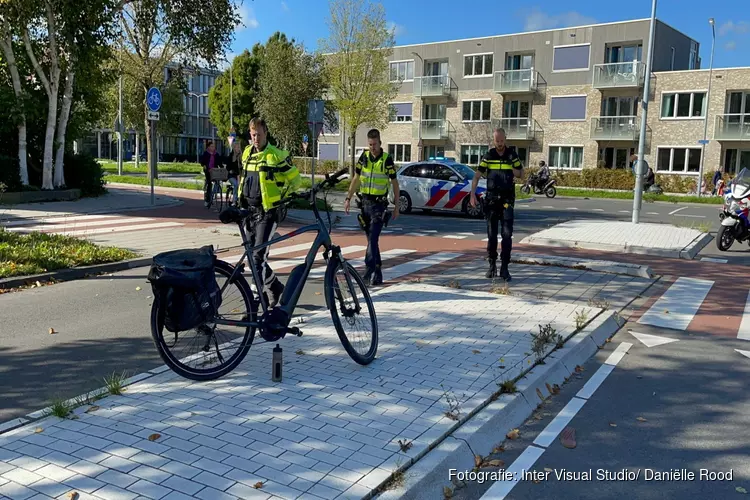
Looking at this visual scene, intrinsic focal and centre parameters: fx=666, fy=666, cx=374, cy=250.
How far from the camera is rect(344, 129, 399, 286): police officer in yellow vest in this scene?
27.9ft

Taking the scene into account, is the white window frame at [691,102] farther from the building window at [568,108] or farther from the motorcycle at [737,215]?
the motorcycle at [737,215]

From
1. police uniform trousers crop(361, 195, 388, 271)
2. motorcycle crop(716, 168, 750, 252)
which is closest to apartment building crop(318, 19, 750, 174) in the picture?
motorcycle crop(716, 168, 750, 252)

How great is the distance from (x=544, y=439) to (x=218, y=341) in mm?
2326

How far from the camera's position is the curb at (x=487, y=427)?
11.2ft

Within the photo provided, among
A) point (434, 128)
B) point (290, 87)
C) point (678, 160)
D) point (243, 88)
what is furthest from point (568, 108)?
point (243, 88)

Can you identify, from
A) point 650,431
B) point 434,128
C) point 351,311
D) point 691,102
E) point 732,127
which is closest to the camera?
point 650,431

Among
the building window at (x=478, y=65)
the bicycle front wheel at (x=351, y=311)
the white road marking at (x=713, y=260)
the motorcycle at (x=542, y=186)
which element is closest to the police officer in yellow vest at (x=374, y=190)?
the bicycle front wheel at (x=351, y=311)

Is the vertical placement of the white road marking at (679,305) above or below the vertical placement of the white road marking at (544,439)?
above

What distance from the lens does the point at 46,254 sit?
30.2ft

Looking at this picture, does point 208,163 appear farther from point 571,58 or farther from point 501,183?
point 571,58

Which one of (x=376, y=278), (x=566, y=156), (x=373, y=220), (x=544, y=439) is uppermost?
(x=566, y=156)

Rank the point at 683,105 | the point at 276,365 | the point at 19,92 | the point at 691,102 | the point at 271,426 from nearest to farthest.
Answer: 1. the point at 271,426
2. the point at 276,365
3. the point at 19,92
4. the point at 691,102
5. the point at 683,105

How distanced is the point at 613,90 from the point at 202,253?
43069 mm

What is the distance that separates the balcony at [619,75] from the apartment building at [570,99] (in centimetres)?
6
